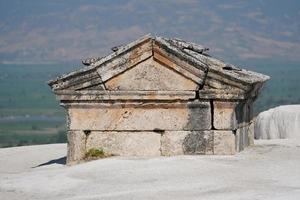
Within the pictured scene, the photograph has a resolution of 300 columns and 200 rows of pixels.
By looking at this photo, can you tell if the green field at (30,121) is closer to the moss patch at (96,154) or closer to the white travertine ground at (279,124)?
the white travertine ground at (279,124)

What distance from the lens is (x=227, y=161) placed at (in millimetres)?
13914

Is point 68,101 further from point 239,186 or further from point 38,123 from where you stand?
point 38,123

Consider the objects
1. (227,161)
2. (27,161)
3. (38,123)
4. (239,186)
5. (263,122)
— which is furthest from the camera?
(38,123)

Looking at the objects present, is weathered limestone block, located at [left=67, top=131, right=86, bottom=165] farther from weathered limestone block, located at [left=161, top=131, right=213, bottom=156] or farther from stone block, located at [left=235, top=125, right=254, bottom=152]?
stone block, located at [left=235, top=125, right=254, bottom=152]

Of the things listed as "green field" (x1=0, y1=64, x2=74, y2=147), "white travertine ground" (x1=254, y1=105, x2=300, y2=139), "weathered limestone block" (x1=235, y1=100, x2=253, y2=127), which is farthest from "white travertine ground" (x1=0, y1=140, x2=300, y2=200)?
"green field" (x1=0, y1=64, x2=74, y2=147)

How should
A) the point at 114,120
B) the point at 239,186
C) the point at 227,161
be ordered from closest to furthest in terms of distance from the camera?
the point at 239,186
the point at 227,161
the point at 114,120

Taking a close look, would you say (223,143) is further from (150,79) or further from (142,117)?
(150,79)

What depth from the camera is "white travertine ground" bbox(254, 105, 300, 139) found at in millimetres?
21609

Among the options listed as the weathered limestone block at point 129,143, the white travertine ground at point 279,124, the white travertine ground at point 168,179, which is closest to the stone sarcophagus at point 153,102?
the weathered limestone block at point 129,143

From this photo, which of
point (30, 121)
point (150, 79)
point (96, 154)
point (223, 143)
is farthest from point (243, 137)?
point (30, 121)

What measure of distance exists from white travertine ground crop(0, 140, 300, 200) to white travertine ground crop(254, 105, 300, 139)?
653cm

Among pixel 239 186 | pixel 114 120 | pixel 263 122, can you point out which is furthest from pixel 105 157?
pixel 263 122

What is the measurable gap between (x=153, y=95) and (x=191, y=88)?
1.93ft

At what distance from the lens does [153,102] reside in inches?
579
